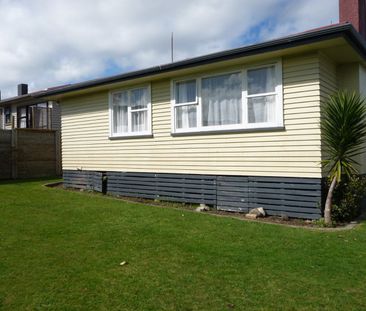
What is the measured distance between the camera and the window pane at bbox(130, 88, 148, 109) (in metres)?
10.7

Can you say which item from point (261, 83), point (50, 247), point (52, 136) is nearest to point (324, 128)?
point (261, 83)

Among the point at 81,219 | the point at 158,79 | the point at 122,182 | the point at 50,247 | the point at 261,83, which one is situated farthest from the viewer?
the point at 122,182

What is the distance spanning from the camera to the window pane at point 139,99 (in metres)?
10.7

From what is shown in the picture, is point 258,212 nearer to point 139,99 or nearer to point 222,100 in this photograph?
point 222,100

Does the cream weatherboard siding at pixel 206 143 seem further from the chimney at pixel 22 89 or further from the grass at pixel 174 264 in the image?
the chimney at pixel 22 89

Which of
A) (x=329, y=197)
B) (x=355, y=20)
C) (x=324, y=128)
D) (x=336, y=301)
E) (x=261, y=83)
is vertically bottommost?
(x=336, y=301)

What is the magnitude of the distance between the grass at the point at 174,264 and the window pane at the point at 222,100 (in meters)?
2.39

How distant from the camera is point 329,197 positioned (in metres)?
7.07

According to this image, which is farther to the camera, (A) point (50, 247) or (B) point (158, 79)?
(B) point (158, 79)

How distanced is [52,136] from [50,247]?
1424 centimetres

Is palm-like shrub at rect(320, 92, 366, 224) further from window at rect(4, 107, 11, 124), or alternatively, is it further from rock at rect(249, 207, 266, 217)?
window at rect(4, 107, 11, 124)

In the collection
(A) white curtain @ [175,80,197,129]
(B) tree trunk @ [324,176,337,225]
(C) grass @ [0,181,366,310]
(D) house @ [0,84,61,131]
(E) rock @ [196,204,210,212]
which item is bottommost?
(C) grass @ [0,181,366,310]

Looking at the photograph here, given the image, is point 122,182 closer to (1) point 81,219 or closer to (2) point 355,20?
(1) point 81,219

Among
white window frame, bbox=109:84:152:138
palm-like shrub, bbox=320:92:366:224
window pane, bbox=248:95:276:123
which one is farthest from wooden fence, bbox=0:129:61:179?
palm-like shrub, bbox=320:92:366:224
